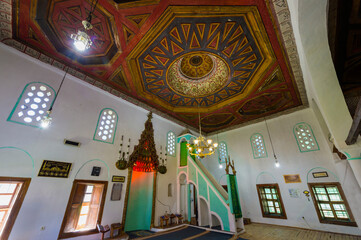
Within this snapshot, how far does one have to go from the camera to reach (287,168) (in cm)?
786

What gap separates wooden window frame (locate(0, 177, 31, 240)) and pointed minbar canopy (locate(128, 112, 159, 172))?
3.27 metres

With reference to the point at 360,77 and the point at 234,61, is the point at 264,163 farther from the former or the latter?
the point at 234,61

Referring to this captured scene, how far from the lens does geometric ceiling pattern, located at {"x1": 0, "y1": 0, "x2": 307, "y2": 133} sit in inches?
157

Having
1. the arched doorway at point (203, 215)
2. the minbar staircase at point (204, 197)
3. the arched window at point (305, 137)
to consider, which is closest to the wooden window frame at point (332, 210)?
the arched window at point (305, 137)

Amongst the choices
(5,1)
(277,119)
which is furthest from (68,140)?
(277,119)

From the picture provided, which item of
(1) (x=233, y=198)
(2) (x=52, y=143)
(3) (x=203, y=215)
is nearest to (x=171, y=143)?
(3) (x=203, y=215)

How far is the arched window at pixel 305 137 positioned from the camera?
7546mm

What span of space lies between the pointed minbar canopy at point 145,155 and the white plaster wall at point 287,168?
524 centimetres

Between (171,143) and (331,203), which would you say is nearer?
(331,203)

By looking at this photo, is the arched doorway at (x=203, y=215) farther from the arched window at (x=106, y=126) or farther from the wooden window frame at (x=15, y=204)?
the wooden window frame at (x=15, y=204)

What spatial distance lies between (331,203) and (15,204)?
1176 cm

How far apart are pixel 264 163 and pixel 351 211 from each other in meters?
3.58

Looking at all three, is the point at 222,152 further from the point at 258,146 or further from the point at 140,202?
the point at 140,202

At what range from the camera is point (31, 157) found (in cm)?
441
